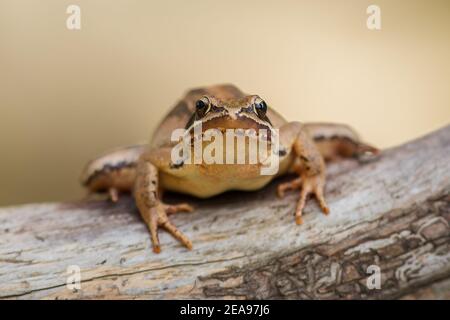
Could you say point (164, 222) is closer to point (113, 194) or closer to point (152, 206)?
point (152, 206)

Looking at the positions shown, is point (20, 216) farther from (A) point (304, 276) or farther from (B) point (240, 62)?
(B) point (240, 62)

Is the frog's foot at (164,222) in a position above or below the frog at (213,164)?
below

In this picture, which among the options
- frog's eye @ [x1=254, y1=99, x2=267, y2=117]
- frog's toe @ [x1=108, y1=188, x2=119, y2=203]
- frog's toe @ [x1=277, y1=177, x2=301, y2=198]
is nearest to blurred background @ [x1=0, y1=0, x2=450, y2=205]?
frog's toe @ [x1=277, y1=177, x2=301, y2=198]

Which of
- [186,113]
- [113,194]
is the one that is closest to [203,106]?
[186,113]

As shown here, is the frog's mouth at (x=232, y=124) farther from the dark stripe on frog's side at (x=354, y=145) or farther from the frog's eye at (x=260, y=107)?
the dark stripe on frog's side at (x=354, y=145)

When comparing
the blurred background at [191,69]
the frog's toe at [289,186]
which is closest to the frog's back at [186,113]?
the frog's toe at [289,186]

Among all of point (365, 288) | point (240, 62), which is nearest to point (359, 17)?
point (240, 62)
